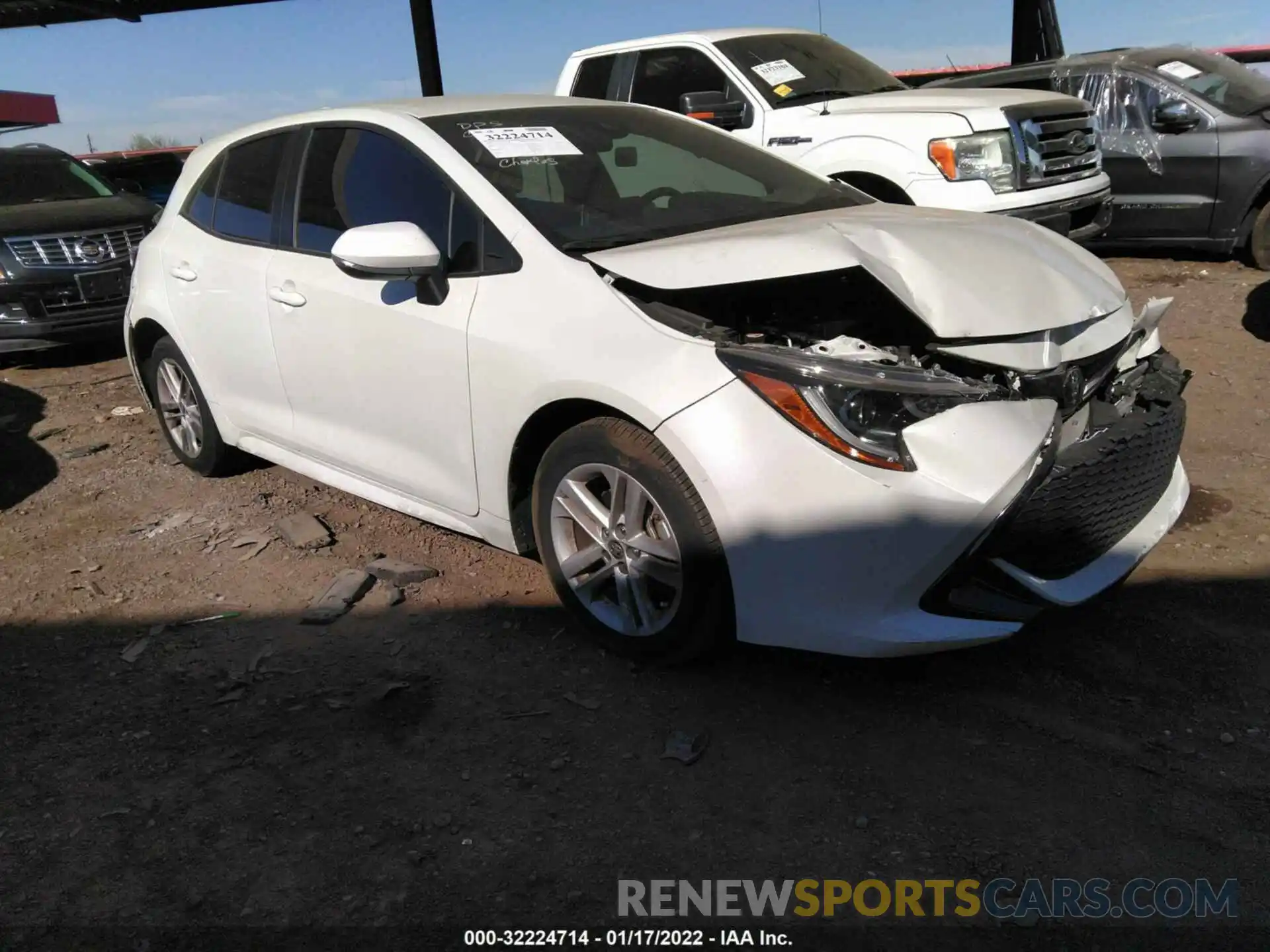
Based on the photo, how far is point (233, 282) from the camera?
440cm

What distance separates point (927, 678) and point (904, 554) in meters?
0.66

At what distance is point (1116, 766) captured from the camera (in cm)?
271

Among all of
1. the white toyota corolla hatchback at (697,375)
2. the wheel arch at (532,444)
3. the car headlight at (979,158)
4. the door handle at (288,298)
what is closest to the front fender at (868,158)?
the car headlight at (979,158)

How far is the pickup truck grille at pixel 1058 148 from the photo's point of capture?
666 centimetres

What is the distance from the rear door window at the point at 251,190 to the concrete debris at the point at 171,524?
4.29 ft

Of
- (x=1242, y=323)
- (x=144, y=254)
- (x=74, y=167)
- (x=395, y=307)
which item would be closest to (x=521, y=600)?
(x=395, y=307)

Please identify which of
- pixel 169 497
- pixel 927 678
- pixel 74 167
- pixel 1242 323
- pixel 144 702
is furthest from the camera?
pixel 74 167

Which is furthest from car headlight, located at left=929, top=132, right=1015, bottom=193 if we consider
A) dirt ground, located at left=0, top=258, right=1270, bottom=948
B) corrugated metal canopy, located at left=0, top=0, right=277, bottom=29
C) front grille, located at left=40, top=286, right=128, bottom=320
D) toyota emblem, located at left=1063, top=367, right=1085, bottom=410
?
corrugated metal canopy, located at left=0, top=0, right=277, bottom=29

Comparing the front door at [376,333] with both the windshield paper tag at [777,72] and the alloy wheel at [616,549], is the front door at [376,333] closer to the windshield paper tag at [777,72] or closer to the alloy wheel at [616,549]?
the alloy wheel at [616,549]

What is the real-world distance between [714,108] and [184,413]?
3936 mm

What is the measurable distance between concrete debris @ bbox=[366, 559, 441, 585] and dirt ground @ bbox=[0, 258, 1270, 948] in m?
0.07

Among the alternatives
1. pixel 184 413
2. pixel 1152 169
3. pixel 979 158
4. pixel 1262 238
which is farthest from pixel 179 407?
pixel 1262 238

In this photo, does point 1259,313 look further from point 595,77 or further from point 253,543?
point 253,543

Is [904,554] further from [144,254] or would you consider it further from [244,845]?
[144,254]
